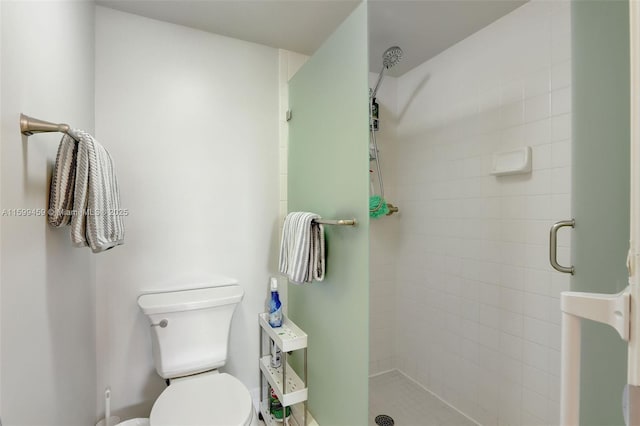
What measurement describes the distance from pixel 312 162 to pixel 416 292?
1274 millimetres

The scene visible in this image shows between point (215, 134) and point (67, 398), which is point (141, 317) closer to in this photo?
point (67, 398)

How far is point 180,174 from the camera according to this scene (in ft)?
5.24

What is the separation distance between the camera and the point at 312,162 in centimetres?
151

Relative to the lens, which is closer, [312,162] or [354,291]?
[354,291]

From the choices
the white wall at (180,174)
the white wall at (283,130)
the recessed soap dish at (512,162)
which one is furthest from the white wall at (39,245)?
the recessed soap dish at (512,162)

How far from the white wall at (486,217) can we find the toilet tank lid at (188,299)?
131 cm

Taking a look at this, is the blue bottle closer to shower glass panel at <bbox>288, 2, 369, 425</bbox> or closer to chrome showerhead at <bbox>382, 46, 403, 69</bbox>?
shower glass panel at <bbox>288, 2, 369, 425</bbox>

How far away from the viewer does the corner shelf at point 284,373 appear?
1.40 metres

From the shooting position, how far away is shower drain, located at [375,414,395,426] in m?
1.72

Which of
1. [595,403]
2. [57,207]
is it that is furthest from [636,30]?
[57,207]

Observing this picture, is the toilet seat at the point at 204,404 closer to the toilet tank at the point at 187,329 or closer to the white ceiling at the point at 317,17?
the toilet tank at the point at 187,329

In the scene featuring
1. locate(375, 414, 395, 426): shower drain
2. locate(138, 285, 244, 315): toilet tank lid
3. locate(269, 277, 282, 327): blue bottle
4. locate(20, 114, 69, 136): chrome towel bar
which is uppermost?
locate(20, 114, 69, 136): chrome towel bar

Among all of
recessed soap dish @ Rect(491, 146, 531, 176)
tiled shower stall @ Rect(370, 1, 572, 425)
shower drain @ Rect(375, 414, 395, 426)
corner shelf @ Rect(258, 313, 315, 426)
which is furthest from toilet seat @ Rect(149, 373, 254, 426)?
recessed soap dish @ Rect(491, 146, 531, 176)

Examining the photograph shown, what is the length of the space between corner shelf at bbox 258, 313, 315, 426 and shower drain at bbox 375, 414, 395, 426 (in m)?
0.54
